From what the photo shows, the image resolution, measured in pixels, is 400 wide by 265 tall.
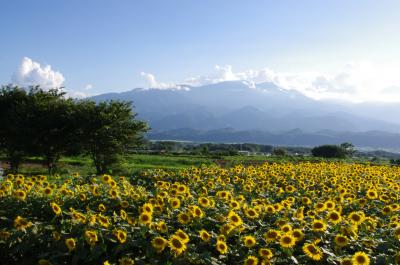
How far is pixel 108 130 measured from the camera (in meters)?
22.0

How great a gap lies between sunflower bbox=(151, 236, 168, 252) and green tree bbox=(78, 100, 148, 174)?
16967mm

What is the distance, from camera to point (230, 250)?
554 cm

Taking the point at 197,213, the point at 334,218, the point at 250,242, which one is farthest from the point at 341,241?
the point at 197,213

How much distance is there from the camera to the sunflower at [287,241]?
5.36 m

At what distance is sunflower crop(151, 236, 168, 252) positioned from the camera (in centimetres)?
514

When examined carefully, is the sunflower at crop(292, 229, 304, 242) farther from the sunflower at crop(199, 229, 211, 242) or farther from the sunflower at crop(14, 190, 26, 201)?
the sunflower at crop(14, 190, 26, 201)

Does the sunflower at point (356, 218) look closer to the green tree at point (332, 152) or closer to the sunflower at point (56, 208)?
the sunflower at point (56, 208)

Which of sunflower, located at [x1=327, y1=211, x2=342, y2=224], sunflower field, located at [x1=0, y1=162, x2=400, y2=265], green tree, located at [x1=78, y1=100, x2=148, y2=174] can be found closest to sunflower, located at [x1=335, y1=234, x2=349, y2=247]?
sunflower field, located at [x1=0, y1=162, x2=400, y2=265]

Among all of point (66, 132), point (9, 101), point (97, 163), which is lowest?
point (97, 163)

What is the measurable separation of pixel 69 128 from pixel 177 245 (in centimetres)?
1814

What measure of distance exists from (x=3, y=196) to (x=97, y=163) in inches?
629

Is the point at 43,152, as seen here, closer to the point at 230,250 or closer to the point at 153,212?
the point at 153,212

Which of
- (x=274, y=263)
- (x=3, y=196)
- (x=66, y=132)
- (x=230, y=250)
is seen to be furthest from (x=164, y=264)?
(x=66, y=132)

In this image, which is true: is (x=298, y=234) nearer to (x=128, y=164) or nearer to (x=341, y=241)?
(x=341, y=241)
